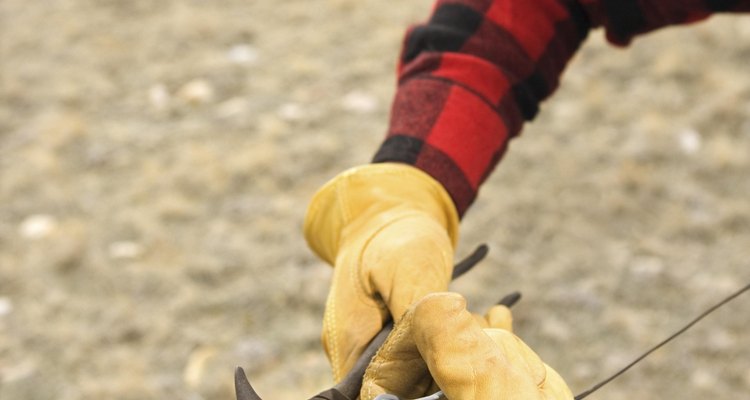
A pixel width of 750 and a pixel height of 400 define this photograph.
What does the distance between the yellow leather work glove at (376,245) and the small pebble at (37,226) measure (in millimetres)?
1063

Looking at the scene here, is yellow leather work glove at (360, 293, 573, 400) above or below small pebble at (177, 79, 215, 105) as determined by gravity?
above

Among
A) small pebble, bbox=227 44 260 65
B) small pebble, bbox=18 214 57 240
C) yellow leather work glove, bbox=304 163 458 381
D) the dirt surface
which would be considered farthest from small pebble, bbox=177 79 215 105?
yellow leather work glove, bbox=304 163 458 381

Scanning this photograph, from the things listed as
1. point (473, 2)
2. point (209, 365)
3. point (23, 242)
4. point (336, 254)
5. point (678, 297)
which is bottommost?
point (678, 297)

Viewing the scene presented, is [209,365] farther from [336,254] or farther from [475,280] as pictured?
[336,254]

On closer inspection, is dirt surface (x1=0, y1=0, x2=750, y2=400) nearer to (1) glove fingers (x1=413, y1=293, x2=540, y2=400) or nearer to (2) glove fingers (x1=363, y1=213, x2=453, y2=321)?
(2) glove fingers (x1=363, y1=213, x2=453, y2=321)

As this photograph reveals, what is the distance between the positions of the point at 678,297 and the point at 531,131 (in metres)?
0.55

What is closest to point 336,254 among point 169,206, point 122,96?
point 169,206

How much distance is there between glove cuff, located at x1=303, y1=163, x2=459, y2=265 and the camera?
39.8 inches

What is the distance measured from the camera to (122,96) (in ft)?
7.48

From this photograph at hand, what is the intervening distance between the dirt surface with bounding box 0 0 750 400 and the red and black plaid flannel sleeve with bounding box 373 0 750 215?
720 mm

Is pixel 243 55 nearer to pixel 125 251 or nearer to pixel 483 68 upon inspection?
pixel 125 251

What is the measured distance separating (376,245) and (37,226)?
1.25 meters

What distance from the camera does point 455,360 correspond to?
2.43ft

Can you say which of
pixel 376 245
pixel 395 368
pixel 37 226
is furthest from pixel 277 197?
pixel 395 368
